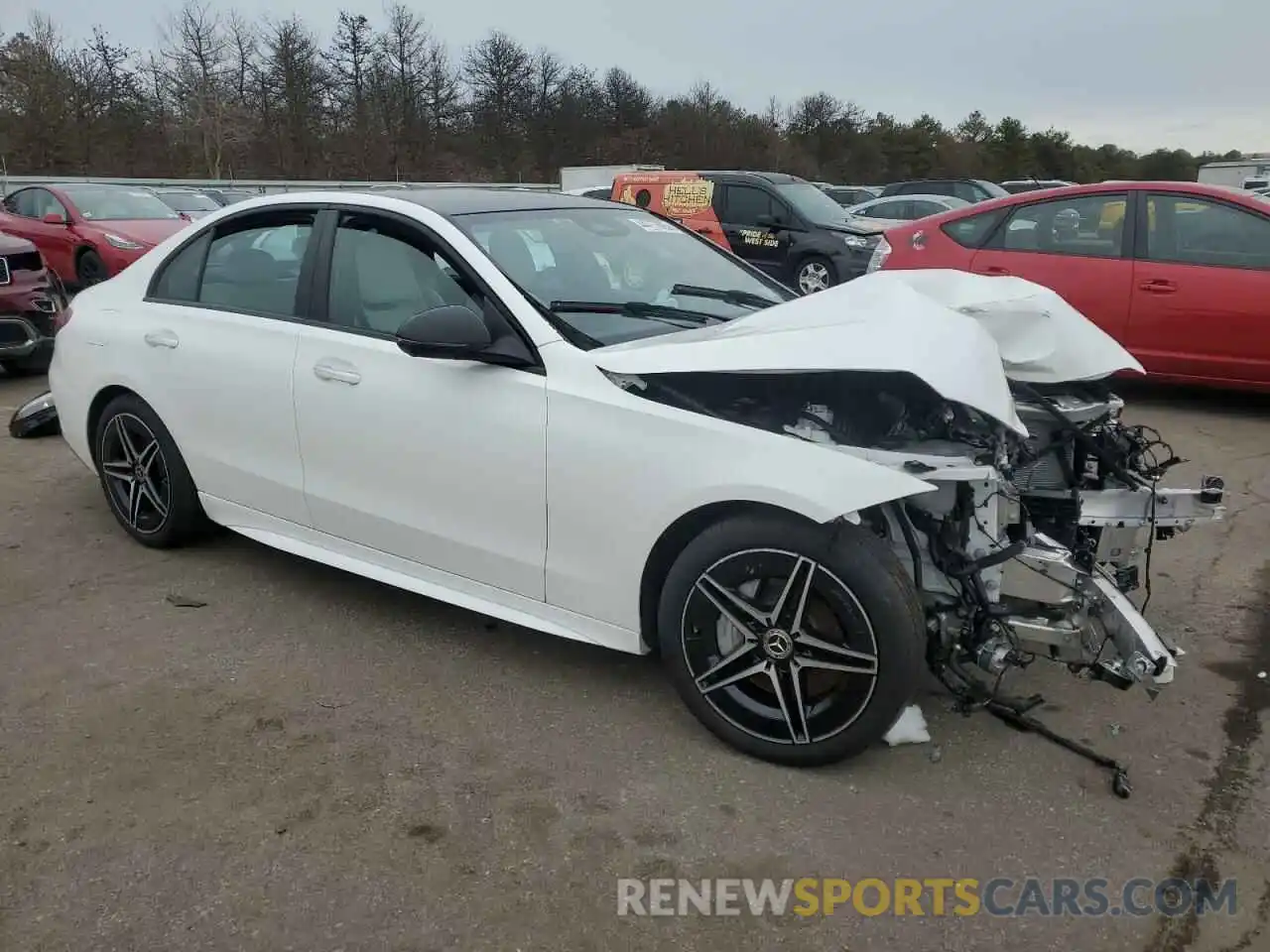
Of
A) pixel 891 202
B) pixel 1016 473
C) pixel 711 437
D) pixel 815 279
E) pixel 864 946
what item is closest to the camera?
pixel 864 946

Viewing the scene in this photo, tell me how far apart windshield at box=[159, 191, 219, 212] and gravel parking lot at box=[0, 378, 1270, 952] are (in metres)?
15.1

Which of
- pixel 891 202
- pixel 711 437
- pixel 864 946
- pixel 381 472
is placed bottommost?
pixel 864 946

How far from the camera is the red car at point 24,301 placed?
802 centimetres

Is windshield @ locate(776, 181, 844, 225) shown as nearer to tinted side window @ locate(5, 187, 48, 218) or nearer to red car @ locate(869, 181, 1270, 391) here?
red car @ locate(869, 181, 1270, 391)

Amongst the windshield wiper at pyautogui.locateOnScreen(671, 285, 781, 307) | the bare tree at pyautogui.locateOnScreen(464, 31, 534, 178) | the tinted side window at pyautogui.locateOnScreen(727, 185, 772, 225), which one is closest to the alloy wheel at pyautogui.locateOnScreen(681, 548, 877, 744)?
the windshield wiper at pyautogui.locateOnScreen(671, 285, 781, 307)

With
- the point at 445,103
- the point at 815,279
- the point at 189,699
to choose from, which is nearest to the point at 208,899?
the point at 189,699

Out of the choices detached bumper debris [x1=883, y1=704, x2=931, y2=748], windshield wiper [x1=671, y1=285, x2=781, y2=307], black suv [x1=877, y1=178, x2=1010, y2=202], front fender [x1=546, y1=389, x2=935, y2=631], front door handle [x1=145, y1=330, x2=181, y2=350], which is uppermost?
black suv [x1=877, y1=178, x2=1010, y2=202]

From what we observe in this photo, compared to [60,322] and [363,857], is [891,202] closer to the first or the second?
[60,322]

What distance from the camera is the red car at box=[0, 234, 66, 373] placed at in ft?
26.3

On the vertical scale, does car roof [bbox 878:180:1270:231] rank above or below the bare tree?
below

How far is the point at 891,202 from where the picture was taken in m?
19.8

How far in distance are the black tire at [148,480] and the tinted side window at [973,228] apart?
595cm

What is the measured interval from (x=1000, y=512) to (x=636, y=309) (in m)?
1.39

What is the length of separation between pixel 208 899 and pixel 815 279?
11.3 meters
